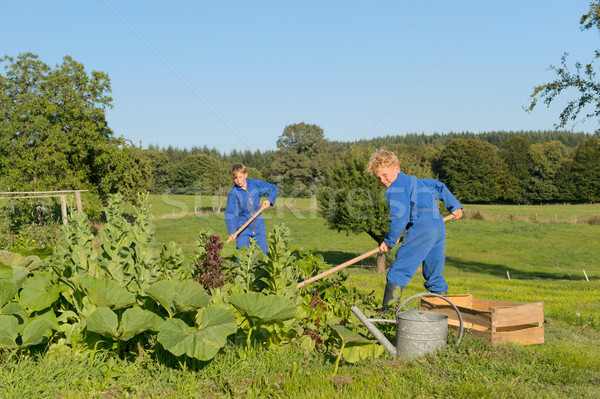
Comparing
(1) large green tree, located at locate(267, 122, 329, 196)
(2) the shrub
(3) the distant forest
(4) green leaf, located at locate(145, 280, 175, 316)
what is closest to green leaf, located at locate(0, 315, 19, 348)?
(4) green leaf, located at locate(145, 280, 175, 316)

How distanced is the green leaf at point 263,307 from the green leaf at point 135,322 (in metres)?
0.57

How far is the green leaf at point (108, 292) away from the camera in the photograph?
332 cm

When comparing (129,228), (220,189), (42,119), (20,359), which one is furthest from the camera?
(220,189)

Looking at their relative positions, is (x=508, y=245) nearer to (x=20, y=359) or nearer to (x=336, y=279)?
(x=336, y=279)

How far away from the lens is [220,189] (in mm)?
62750

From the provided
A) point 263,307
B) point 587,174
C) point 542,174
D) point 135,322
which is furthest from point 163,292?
point 542,174

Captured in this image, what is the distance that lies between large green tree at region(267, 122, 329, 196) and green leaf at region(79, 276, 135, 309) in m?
66.0

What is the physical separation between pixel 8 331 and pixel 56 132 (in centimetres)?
2252

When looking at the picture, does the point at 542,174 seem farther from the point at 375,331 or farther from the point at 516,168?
the point at 375,331

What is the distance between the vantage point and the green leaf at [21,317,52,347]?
327cm

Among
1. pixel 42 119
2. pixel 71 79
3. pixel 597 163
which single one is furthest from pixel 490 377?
pixel 597 163

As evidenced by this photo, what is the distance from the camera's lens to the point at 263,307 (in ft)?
11.4

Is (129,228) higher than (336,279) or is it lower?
higher

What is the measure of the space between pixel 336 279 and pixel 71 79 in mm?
24484
